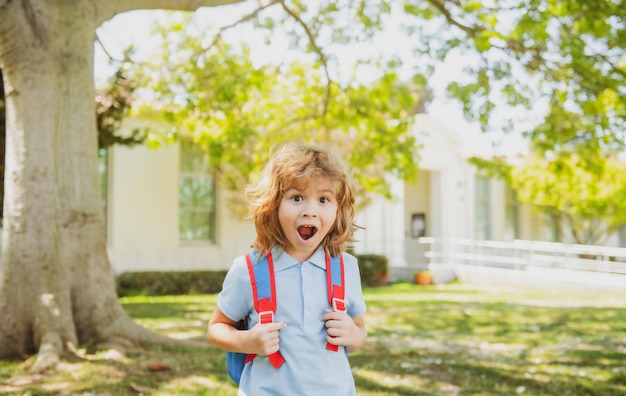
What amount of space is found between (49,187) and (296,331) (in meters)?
4.10

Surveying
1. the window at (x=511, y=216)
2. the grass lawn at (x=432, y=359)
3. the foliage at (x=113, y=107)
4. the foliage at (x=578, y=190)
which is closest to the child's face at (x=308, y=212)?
the grass lawn at (x=432, y=359)

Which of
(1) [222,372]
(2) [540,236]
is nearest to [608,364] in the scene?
(1) [222,372]

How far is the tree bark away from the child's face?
3859mm

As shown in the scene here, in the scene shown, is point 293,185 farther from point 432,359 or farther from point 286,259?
point 432,359

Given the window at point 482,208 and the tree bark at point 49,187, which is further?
the window at point 482,208

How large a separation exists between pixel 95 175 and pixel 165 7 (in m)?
1.94

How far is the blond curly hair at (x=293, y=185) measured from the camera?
237 cm

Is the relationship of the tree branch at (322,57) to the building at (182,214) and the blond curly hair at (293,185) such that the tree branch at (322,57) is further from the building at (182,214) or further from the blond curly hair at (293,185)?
the blond curly hair at (293,185)

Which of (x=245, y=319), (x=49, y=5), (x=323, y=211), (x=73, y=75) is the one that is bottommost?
(x=245, y=319)

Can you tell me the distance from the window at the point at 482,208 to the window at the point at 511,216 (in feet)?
4.89

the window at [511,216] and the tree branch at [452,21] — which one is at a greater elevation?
the tree branch at [452,21]

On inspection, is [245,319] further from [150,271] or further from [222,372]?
[150,271]

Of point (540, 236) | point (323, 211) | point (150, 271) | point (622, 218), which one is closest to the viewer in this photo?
point (323, 211)

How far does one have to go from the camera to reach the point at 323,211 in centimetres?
236
